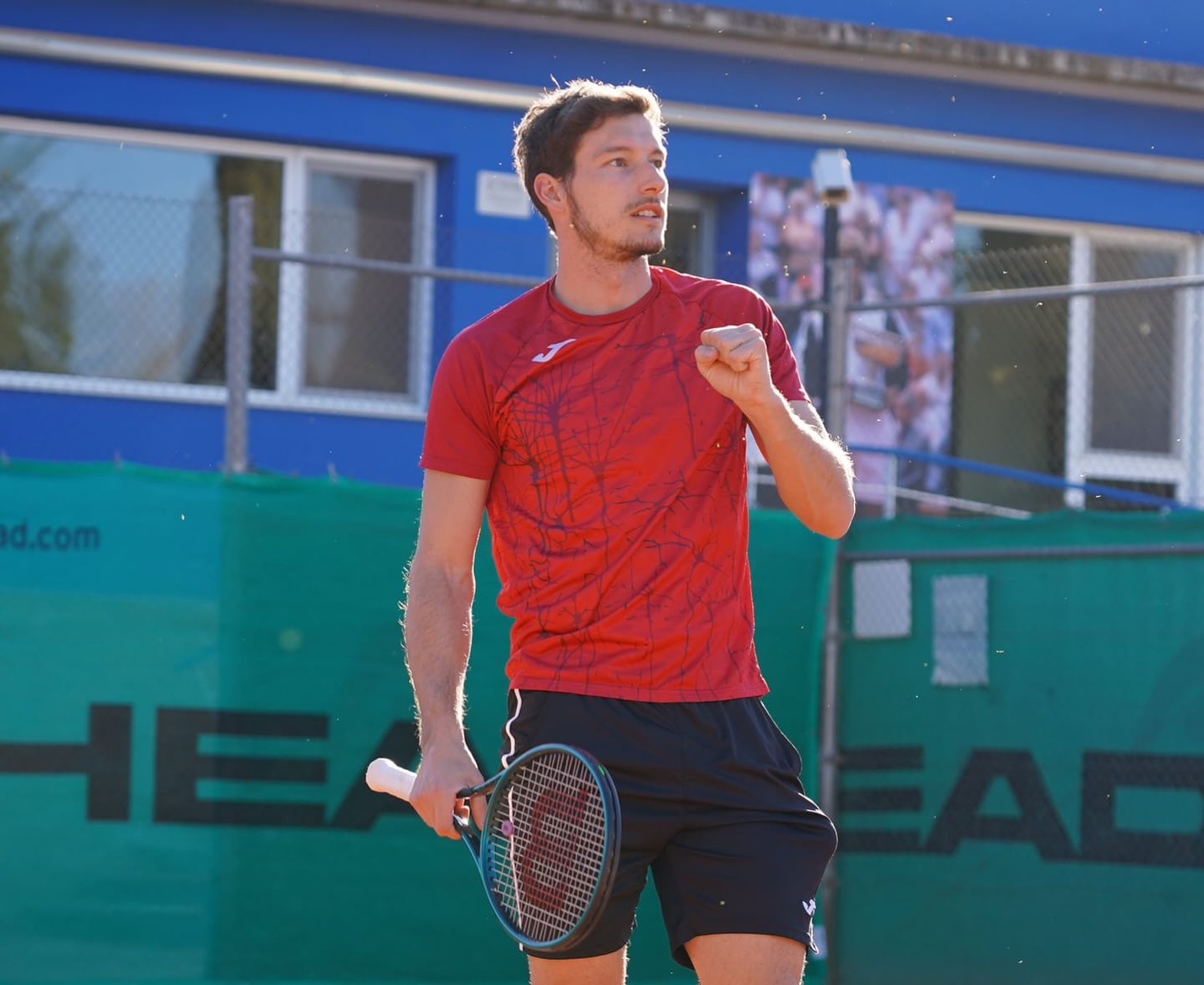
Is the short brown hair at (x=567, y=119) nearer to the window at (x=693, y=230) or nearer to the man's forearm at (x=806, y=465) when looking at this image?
the man's forearm at (x=806, y=465)

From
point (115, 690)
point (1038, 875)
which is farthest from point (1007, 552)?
point (115, 690)

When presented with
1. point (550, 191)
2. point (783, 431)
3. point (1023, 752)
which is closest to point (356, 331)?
point (1023, 752)

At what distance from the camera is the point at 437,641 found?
3898 millimetres

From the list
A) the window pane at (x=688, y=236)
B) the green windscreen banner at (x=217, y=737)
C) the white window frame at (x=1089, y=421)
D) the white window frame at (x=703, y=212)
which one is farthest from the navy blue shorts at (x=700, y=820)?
the white window frame at (x=703, y=212)

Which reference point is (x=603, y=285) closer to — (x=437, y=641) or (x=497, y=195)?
(x=437, y=641)

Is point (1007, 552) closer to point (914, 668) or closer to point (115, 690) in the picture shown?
point (914, 668)

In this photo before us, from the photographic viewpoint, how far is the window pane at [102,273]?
9.91 meters

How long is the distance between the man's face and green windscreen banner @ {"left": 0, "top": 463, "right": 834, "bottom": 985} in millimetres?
3728

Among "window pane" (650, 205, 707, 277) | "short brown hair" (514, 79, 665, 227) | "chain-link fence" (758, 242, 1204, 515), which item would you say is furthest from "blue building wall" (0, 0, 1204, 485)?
"short brown hair" (514, 79, 665, 227)

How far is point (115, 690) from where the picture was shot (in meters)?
7.21

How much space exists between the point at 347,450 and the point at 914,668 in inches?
144

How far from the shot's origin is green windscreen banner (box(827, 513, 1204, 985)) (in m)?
7.07

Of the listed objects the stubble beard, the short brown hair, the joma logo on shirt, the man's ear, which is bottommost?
the joma logo on shirt

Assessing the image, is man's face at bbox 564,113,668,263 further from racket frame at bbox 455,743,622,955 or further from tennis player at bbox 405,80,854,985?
racket frame at bbox 455,743,622,955
